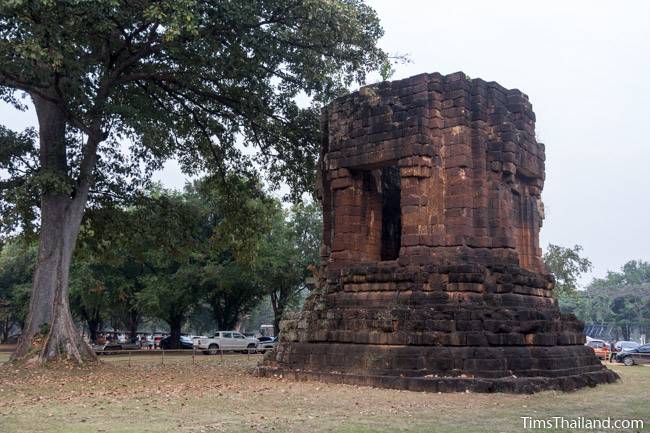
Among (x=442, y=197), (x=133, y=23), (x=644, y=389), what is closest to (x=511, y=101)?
(x=442, y=197)

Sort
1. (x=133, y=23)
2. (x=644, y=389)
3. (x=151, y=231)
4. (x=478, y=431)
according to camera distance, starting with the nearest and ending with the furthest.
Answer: (x=478, y=431) < (x=644, y=389) < (x=133, y=23) < (x=151, y=231)

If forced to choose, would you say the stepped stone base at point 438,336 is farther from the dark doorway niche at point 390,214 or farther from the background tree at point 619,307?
the background tree at point 619,307

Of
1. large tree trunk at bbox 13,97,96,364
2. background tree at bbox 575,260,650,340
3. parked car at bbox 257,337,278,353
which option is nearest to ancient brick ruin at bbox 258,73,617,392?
large tree trunk at bbox 13,97,96,364

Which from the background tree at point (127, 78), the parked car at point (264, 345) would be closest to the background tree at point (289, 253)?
the parked car at point (264, 345)

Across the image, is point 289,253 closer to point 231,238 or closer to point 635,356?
point 231,238

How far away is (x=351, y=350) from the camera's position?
11859 millimetres

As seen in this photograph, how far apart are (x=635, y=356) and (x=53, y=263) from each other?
2218 centimetres

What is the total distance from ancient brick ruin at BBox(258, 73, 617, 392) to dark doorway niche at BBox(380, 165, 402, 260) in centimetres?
105

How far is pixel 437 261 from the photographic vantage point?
12.4 metres

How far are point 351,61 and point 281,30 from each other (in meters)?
2.10

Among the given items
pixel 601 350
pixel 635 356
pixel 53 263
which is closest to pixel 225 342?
pixel 53 263

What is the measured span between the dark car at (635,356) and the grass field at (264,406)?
45.2 ft

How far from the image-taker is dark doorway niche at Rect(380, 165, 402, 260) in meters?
Result: 16.0

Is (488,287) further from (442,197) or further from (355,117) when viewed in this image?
(355,117)
